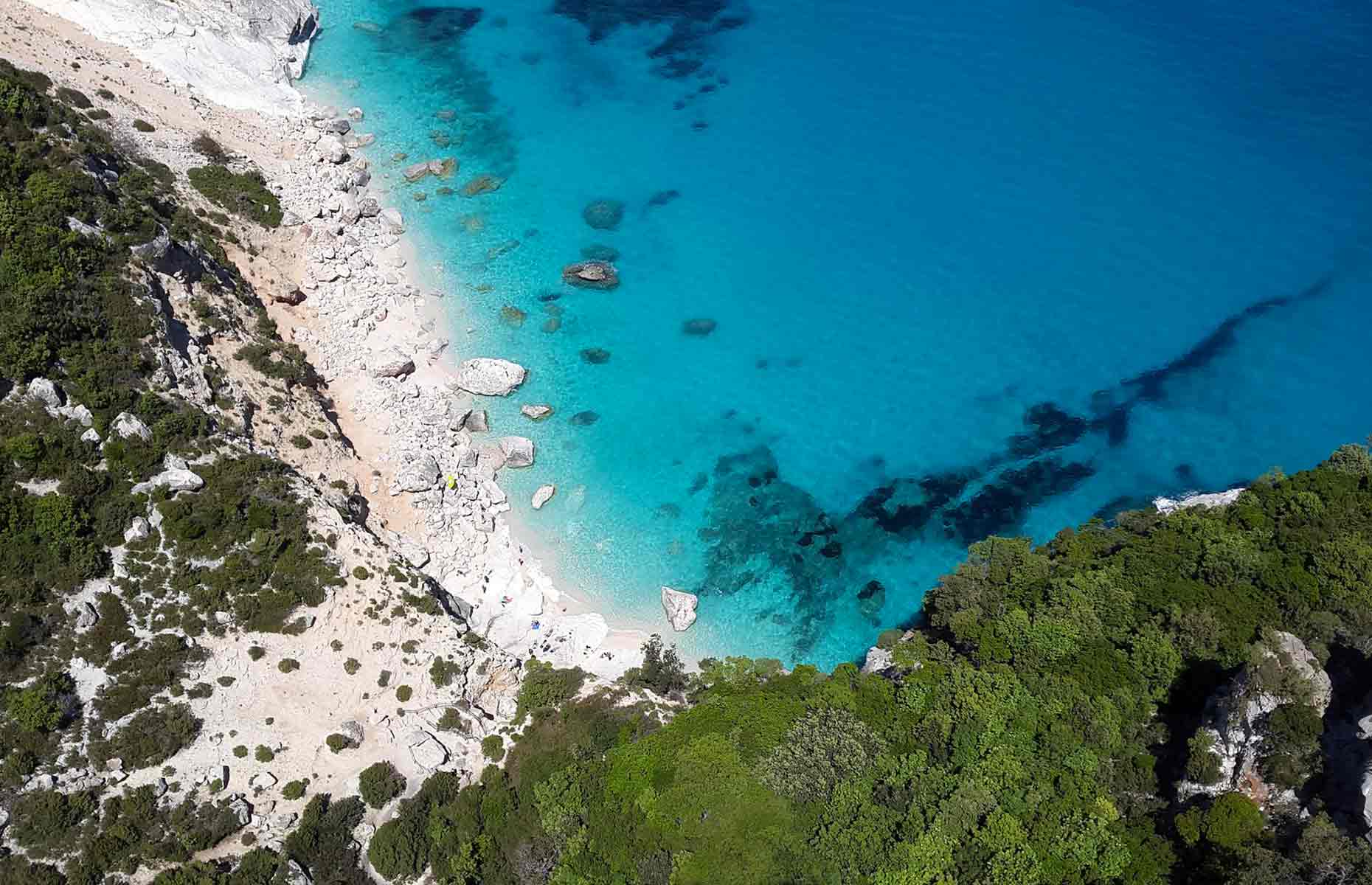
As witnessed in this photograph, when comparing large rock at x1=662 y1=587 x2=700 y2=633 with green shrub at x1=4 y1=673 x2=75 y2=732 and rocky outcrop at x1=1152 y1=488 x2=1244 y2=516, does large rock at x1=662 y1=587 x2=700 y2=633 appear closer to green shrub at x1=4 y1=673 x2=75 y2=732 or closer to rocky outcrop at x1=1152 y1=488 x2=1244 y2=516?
rocky outcrop at x1=1152 y1=488 x2=1244 y2=516

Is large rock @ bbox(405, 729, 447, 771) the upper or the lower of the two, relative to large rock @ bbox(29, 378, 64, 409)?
lower

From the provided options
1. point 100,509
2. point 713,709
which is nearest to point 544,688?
point 713,709

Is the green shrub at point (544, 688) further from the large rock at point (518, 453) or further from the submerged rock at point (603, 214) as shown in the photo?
the submerged rock at point (603, 214)

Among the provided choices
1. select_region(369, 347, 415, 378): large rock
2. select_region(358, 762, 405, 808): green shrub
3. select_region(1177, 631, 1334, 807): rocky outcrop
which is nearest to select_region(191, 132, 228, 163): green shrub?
select_region(369, 347, 415, 378): large rock

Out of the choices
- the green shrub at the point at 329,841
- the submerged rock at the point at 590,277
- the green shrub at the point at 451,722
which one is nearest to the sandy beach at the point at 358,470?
the green shrub at the point at 451,722

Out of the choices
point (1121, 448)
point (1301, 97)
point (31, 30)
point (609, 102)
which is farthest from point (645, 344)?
point (1301, 97)

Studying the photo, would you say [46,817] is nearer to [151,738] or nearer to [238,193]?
[151,738]

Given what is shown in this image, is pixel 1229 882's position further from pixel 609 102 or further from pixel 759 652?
pixel 609 102
